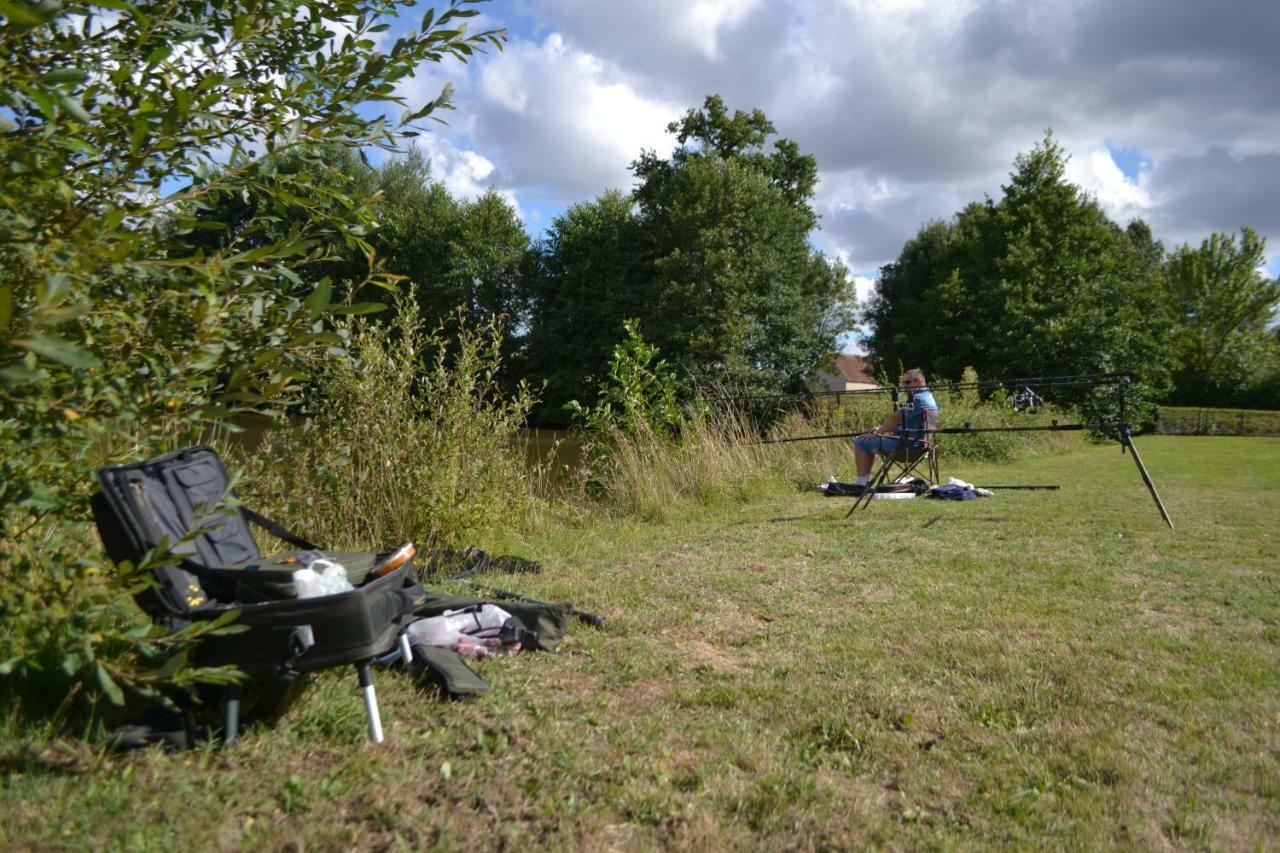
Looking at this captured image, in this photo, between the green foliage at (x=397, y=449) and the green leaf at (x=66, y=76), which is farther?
the green foliage at (x=397, y=449)

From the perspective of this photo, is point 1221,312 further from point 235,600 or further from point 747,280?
point 235,600

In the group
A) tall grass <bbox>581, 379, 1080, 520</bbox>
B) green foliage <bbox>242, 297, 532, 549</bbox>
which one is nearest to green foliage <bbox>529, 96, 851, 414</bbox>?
tall grass <bbox>581, 379, 1080, 520</bbox>

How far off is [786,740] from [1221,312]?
1757 inches

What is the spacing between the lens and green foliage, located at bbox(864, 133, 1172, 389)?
30.3 m

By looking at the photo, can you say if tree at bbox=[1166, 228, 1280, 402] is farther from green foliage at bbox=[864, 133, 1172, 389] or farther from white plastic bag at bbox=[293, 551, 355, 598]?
white plastic bag at bbox=[293, 551, 355, 598]

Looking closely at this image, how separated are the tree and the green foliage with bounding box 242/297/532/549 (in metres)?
38.2

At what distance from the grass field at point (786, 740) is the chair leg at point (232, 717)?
6 cm

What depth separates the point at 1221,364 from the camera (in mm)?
38188

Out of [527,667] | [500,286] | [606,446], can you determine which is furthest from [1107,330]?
[527,667]

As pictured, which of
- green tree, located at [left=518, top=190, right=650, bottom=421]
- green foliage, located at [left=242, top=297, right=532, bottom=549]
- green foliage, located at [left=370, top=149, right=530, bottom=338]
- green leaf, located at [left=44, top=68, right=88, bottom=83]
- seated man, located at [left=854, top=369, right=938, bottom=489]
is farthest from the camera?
green foliage, located at [left=370, top=149, right=530, bottom=338]

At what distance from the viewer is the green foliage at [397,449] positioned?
18.5 feet

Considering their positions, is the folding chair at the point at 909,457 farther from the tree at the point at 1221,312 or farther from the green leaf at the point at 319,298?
the tree at the point at 1221,312

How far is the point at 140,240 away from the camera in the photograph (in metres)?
2.31

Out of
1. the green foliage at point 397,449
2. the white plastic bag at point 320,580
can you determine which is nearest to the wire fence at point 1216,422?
the green foliage at point 397,449
